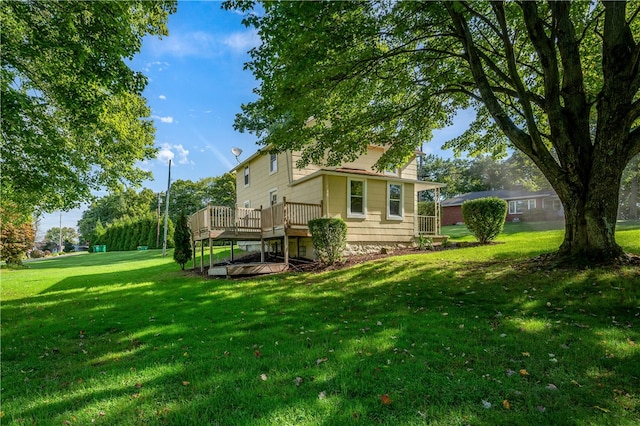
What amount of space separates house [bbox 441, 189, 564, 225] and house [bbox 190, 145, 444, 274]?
21567mm

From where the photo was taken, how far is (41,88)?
8.42 meters

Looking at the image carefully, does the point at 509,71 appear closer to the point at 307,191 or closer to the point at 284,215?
the point at 284,215

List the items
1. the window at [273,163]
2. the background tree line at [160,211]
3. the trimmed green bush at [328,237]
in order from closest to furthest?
the trimmed green bush at [328,237], the window at [273,163], the background tree line at [160,211]

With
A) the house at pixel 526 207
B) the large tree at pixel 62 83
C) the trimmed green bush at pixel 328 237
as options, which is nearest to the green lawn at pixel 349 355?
the large tree at pixel 62 83

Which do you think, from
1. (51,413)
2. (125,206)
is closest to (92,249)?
(125,206)

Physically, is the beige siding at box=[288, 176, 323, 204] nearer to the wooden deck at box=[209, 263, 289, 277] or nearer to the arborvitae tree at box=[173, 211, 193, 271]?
the wooden deck at box=[209, 263, 289, 277]

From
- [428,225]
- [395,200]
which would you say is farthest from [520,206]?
[395,200]

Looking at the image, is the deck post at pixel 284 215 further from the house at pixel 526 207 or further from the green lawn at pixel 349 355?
the house at pixel 526 207

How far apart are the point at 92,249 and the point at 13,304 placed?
3893cm

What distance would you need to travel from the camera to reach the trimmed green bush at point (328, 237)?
11688 millimetres

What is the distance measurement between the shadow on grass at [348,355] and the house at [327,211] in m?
5.42

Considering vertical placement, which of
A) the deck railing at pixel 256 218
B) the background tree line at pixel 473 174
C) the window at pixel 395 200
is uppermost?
the background tree line at pixel 473 174

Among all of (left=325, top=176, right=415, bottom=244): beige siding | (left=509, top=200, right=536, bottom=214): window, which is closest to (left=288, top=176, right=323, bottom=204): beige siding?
(left=325, top=176, right=415, bottom=244): beige siding

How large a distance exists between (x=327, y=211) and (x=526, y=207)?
32.4 m
